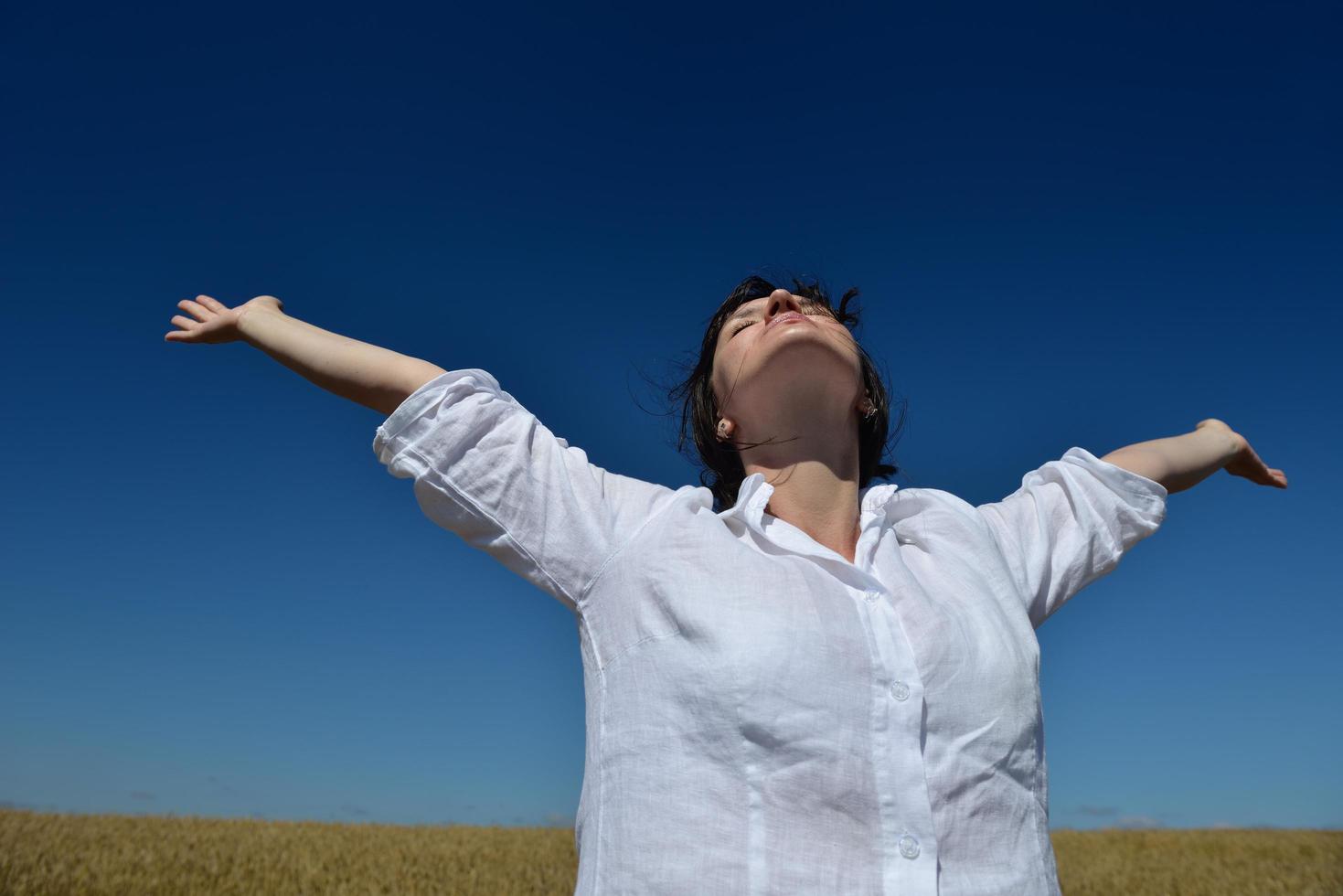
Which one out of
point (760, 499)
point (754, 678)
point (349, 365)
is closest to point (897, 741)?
point (754, 678)

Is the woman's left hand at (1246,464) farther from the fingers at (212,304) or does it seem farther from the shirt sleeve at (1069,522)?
the fingers at (212,304)

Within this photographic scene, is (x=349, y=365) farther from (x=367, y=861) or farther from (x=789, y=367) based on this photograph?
(x=367, y=861)

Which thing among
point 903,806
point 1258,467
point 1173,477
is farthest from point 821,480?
point 1258,467

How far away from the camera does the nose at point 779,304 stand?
301 cm

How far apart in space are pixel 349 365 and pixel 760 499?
120 centimetres

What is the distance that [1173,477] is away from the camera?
3357 mm

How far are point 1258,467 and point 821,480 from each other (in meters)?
2.19

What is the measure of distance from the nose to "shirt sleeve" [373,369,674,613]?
3.35 feet

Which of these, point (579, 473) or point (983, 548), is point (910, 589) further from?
point (579, 473)

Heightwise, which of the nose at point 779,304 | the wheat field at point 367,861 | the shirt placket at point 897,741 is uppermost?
the nose at point 779,304

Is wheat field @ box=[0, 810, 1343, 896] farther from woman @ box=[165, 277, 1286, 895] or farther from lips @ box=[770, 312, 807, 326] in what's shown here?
lips @ box=[770, 312, 807, 326]

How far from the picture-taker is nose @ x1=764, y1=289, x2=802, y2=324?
3.01m

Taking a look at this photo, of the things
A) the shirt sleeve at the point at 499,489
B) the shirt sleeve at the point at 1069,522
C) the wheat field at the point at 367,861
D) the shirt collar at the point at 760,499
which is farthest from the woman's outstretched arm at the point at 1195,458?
the wheat field at the point at 367,861

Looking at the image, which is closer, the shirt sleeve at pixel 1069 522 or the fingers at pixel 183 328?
the fingers at pixel 183 328
